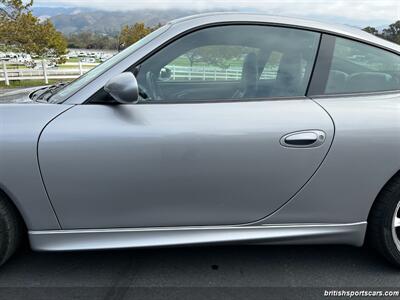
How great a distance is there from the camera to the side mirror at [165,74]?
2.10 m

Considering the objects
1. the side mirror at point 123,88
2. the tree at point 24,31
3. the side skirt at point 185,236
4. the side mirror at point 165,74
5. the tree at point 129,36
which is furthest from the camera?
the tree at point 24,31

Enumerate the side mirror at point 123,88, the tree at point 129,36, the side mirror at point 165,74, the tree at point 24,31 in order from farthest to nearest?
the tree at point 24,31, the tree at point 129,36, the side mirror at point 165,74, the side mirror at point 123,88

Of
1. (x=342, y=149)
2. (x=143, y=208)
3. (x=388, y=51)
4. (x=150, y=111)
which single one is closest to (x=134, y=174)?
(x=143, y=208)

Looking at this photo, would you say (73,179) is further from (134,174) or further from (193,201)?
(193,201)

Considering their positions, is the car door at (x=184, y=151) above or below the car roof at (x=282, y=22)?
below

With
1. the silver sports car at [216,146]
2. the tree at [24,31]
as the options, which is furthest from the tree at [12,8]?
the silver sports car at [216,146]

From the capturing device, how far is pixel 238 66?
7.23ft

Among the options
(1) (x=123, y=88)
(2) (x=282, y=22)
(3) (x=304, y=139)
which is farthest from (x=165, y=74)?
(3) (x=304, y=139)

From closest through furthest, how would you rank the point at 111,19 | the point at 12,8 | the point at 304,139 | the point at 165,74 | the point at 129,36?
the point at 304,139
the point at 165,74
the point at 129,36
the point at 12,8
the point at 111,19

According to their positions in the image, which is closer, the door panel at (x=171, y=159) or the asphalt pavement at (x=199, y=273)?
the door panel at (x=171, y=159)

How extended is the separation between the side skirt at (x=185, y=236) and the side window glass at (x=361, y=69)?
813 millimetres

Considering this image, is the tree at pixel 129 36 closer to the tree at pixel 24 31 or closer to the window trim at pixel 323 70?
the window trim at pixel 323 70

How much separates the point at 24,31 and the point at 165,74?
1592cm

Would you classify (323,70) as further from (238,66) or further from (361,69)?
(238,66)
